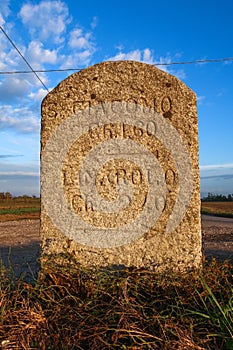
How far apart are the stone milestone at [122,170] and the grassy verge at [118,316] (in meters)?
0.44

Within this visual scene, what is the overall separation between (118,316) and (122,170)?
158cm

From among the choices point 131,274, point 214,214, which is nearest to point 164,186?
point 131,274

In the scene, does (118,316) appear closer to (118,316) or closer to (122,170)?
(118,316)

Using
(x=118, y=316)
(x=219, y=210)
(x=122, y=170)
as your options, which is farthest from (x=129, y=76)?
(x=219, y=210)

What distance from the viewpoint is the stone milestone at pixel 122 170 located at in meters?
3.68

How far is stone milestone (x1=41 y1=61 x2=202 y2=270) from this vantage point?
3.68 meters

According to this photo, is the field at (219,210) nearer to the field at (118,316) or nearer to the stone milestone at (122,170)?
the stone milestone at (122,170)

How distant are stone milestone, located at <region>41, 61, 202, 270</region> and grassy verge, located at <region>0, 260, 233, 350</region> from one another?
0.44 metres

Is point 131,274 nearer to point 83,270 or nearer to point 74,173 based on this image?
point 83,270

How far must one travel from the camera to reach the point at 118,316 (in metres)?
2.57

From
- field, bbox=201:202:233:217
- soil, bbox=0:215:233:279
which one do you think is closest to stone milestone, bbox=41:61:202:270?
soil, bbox=0:215:233:279

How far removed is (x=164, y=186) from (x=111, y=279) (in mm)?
1056

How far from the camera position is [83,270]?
3340 millimetres

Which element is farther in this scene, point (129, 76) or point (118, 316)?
point (129, 76)
